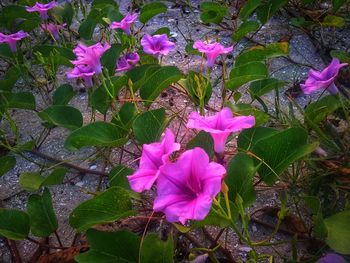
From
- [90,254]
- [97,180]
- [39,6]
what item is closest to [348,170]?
[90,254]

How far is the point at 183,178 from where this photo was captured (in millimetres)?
863

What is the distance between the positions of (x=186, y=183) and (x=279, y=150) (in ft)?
1.09

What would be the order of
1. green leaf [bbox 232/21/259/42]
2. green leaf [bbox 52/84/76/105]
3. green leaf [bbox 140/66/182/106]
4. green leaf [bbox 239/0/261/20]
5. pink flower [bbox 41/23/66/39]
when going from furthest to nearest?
1. pink flower [bbox 41/23/66/39]
2. green leaf [bbox 239/0/261/20]
3. green leaf [bbox 232/21/259/42]
4. green leaf [bbox 52/84/76/105]
5. green leaf [bbox 140/66/182/106]

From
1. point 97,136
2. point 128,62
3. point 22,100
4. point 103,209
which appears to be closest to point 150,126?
point 97,136

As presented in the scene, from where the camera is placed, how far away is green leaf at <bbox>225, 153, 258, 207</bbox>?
103 centimetres

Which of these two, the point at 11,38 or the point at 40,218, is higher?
the point at 11,38

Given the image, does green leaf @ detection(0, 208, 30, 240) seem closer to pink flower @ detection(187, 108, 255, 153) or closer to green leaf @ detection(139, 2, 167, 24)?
pink flower @ detection(187, 108, 255, 153)

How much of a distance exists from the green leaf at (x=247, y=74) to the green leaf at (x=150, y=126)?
331mm

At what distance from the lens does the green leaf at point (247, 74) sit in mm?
1396

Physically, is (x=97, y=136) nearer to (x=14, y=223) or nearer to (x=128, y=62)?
(x=14, y=223)

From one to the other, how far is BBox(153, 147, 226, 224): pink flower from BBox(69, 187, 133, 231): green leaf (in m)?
0.23

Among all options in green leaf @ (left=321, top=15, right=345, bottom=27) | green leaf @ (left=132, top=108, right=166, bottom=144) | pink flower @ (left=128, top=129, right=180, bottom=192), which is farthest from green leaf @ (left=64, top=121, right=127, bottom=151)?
green leaf @ (left=321, top=15, right=345, bottom=27)

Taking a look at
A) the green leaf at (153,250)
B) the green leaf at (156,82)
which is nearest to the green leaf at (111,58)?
the green leaf at (156,82)

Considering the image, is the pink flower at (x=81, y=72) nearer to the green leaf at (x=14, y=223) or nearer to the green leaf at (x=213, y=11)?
the green leaf at (x=14, y=223)
